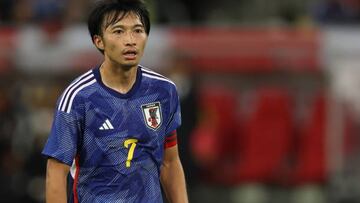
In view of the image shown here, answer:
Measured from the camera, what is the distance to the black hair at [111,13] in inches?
228

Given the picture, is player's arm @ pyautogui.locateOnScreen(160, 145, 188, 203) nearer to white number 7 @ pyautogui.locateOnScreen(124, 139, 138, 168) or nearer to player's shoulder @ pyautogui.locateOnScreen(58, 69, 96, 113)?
white number 7 @ pyautogui.locateOnScreen(124, 139, 138, 168)

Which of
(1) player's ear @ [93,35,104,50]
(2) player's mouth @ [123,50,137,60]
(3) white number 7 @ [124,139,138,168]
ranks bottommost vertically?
(3) white number 7 @ [124,139,138,168]

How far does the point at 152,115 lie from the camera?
19.8ft

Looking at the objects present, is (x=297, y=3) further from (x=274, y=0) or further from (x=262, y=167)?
(x=262, y=167)

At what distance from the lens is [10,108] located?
1271 centimetres

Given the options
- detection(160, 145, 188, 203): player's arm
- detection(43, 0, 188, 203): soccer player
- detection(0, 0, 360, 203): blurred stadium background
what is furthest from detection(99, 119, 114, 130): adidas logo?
detection(0, 0, 360, 203): blurred stadium background

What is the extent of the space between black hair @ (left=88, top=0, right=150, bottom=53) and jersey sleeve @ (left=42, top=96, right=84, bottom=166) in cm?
43

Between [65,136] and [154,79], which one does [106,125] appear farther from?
[154,79]

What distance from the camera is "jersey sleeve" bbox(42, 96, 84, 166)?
229 inches

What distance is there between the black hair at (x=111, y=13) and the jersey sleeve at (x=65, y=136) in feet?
1.42

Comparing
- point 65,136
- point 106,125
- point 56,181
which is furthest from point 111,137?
point 56,181

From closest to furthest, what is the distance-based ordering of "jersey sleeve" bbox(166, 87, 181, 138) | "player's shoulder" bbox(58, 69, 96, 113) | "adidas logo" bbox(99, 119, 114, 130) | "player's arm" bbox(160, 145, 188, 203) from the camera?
"player's shoulder" bbox(58, 69, 96, 113) < "adidas logo" bbox(99, 119, 114, 130) < "jersey sleeve" bbox(166, 87, 181, 138) < "player's arm" bbox(160, 145, 188, 203)

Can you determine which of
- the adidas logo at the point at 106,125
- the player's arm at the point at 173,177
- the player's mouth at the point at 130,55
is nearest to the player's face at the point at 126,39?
the player's mouth at the point at 130,55

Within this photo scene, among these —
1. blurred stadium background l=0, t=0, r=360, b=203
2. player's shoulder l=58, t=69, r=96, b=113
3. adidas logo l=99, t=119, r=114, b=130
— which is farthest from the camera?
blurred stadium background l=0, t=0, r=360, b=203
